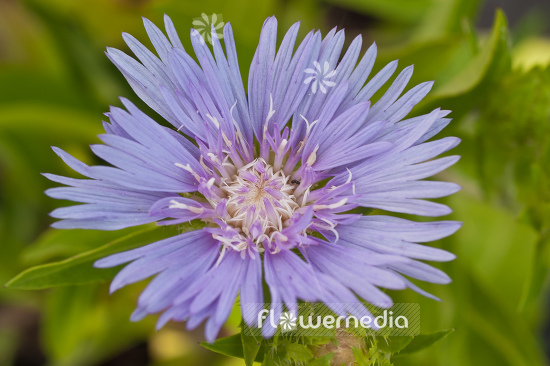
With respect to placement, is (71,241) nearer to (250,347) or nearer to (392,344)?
(250,347)

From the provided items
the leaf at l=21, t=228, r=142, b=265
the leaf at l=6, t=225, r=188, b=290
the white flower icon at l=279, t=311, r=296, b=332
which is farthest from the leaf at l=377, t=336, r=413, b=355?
the leaf at l=21, t=228, r=142, b=265

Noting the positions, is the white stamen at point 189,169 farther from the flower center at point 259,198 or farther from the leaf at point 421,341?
the leaf at point 421,341

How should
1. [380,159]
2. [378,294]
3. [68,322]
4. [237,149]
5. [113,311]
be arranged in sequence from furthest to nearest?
[113,311] < [68,322] < [237,149] < [380,159] < [378,294]

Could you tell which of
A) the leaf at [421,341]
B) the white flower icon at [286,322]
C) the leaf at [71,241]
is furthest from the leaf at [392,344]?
the leaf at [71,241]

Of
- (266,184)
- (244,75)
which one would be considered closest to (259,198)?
(266,184)

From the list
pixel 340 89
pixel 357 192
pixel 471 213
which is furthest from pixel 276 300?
pixel 471 213

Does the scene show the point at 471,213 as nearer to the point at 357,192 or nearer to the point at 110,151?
the point at 357,192
